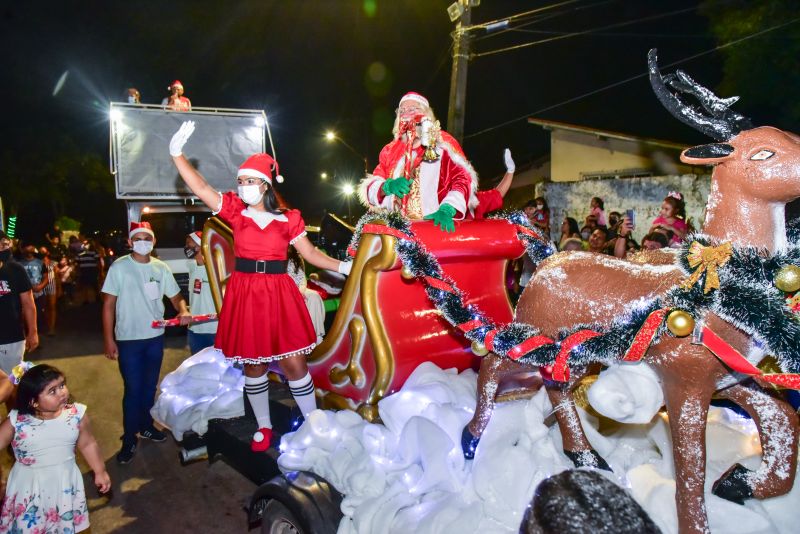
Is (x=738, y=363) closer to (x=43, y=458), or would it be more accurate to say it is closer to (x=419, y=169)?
(x=419, y=169)

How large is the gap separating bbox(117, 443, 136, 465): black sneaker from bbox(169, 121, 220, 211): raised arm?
2627mm

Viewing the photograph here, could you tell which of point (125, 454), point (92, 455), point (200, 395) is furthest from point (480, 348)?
point (125, 454)

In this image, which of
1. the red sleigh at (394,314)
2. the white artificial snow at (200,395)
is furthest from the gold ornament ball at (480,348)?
the white artificial snow at (200,395)

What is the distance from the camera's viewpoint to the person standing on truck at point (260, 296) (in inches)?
126

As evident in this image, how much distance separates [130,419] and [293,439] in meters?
2.44

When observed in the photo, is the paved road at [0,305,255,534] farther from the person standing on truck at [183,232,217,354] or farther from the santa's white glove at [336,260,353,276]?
the santa's white glove at [336,260,353,276]

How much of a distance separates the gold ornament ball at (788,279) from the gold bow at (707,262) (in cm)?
16

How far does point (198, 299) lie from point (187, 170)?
3299 mm

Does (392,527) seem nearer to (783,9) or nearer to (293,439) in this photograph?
(293,439)

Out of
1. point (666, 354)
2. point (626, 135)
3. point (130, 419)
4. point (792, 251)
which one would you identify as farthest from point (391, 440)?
point (626, 135)

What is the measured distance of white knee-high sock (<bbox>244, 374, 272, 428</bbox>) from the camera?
132 inches

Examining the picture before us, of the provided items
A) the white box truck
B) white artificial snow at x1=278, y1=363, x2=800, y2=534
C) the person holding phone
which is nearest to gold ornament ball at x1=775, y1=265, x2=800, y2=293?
white artificial snow at x1=278, y1=363, x2=800, y2=534

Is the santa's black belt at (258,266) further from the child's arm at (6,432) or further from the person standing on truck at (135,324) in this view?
the person standing on truck at (135,324)

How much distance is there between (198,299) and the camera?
612 cm
